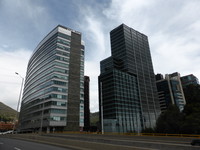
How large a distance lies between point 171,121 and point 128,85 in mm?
48002

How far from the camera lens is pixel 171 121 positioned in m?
51.9

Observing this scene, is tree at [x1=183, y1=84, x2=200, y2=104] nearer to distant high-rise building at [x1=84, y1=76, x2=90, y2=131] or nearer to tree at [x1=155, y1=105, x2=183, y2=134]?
tree at [x1=155, y1=105, x2=183, y2=134]

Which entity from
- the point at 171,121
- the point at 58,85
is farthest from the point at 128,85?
the point at 171,121

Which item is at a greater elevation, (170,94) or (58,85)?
(170,94)

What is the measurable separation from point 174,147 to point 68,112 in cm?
6785

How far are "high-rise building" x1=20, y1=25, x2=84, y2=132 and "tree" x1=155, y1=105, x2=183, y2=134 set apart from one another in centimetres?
3840

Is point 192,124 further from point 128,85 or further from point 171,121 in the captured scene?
point 128,85

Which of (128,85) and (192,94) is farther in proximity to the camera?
(128,85)

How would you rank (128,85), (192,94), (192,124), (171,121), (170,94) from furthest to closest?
(170,94) < (128,85) < (192,94) < (171,121) < (192,124)

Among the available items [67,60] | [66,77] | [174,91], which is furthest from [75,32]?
[174,91]

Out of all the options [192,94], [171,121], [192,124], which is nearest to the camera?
[192,124]

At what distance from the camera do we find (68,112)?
72.4 m

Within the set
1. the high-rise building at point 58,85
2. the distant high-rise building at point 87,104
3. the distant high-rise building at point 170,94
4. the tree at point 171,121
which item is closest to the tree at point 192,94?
the tree at point 171,121

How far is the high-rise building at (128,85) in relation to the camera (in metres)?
85.3
